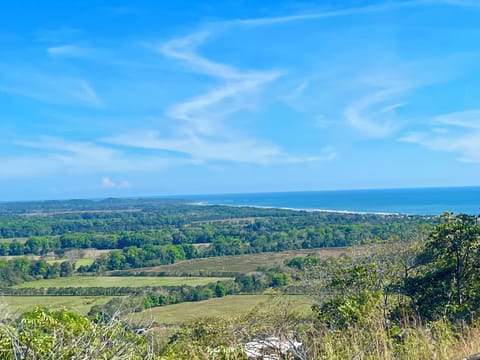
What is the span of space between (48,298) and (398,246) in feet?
90.8

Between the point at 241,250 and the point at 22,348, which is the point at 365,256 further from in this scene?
the point at 241,250

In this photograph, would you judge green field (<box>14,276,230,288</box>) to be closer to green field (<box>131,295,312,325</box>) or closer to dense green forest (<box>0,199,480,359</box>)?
dense green forest (<box>0,199,480,359</box>)

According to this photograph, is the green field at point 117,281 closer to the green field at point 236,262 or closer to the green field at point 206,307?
the green field at point 236,262

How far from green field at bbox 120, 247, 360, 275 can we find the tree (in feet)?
104

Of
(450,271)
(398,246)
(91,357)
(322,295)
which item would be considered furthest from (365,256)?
(91,357)

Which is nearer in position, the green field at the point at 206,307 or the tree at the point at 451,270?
the tree at the point at 451,270

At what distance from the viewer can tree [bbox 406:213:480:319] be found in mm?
9609

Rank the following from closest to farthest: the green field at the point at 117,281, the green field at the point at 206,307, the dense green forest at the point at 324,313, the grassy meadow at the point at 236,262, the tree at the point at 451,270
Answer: the dense green forest at the point at 324,313 → the tree at the point at 451,270 → the green field at the point at 206,307 → the green field at the point at 117,281 → the grassy meadow at the point at 236,262

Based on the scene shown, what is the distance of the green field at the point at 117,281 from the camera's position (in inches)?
1473

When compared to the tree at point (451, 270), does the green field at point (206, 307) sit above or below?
below

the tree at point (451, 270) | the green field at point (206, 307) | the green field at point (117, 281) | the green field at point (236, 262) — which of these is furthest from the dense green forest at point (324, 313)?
the green field at point (236, 262)

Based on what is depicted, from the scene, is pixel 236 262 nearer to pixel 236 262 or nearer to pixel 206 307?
pixel 236 262

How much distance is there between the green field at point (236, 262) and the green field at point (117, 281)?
3397 millimetres

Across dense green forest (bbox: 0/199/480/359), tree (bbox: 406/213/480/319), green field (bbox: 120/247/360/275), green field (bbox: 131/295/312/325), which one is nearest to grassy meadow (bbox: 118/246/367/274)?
green field (bbox: 120/247/360/275)
